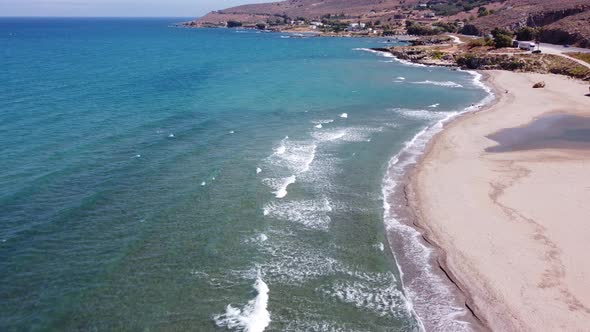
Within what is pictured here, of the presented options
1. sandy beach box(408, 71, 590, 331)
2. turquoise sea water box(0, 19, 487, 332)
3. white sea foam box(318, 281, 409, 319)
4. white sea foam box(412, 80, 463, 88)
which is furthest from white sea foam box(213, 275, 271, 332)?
white sea foam box(412, 80, 463, 88)

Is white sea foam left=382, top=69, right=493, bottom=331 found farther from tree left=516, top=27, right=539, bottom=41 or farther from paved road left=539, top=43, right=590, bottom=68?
tree left=516, top=27, right=539, bottom=41

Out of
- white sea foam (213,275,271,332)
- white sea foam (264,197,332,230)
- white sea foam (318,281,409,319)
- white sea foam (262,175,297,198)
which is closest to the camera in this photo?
white sea foam (213,275,271,332)

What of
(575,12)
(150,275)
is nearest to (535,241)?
(150,275)

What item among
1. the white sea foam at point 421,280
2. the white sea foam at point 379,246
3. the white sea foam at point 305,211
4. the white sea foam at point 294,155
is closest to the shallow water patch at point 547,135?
the white sea foam at point 421,280

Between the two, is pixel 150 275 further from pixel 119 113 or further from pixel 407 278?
pixel 119 113

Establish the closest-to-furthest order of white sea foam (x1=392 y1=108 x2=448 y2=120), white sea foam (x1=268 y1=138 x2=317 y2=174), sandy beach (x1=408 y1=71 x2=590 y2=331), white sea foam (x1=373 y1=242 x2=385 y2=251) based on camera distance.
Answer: sandy beach (x1=408 y1=71 x2=590 y2=331) < white sea foam (x1=373 y1=242 x2=385 y2=251) < white sea foam (x1=268 y1=138 x2=317 y2=174) < white sea foam (x1=392 y1=108 x2=448 y2=120)

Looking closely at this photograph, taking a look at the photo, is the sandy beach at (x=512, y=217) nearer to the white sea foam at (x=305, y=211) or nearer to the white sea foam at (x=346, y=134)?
the white sea foam at (x=305, y=211)

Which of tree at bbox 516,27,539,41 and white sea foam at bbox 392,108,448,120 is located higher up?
tree at bbox 516,27,539,41
